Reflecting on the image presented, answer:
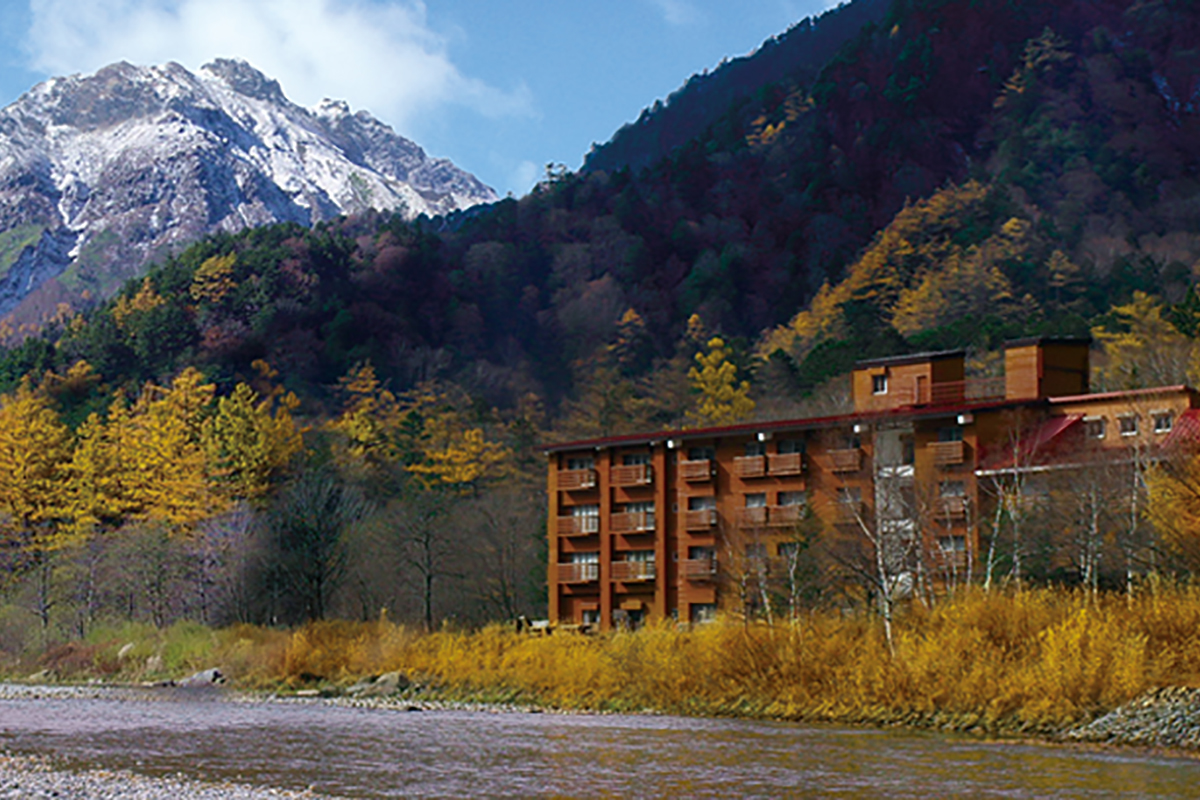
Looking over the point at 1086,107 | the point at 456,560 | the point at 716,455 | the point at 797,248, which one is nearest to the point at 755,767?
the point at 716,455

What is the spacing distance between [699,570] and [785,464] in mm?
6140

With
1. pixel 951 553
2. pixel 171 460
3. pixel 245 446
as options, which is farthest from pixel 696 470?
pixel 171 460

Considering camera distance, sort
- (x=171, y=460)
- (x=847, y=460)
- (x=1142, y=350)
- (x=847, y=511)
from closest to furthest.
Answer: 1. (x=847, y=511)
2. (x=847, y=460)
3. (x=1142, y=350)
4. (x=171, y=460)

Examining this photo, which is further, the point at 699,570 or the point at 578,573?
the point at 578,573

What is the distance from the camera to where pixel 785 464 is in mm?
57188

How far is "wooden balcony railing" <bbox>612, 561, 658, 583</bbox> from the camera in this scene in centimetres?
6072

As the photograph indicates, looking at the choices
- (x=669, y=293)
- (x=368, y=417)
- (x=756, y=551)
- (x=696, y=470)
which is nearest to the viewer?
(x=756, y=551)

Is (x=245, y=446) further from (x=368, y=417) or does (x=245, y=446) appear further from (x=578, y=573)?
(x=578, y=573)

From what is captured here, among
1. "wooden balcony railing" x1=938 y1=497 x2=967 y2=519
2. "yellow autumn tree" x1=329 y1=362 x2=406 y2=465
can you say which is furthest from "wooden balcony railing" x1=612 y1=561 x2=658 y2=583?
"yellow autumn tree" x1=329 y1=362 x2=406 y2=465

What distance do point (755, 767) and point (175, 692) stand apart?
1156 inches

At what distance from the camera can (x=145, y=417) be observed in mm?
94000

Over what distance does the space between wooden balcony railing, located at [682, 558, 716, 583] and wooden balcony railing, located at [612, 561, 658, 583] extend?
1.87m

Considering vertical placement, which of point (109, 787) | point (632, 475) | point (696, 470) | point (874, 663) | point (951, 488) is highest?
point (696, 470)

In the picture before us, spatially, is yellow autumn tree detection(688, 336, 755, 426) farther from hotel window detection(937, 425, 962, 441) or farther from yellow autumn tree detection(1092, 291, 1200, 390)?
hotel window detection(937, 425, 962, 441)
